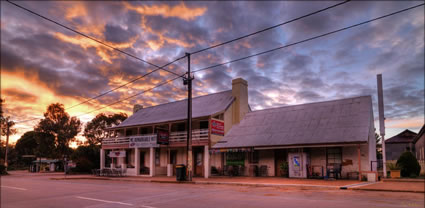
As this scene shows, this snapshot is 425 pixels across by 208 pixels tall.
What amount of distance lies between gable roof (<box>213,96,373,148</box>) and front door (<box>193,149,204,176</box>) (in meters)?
3.35

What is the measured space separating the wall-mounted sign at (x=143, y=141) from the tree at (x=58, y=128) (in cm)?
2330

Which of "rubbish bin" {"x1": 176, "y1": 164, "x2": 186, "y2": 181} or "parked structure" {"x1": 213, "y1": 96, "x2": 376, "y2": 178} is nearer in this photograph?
"parked structure" {"x1": 213, "y1": 96, "x2": 376, "y2": 178}

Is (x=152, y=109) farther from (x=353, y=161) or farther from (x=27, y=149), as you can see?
(x=27, y=149)

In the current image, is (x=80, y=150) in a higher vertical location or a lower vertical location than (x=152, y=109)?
lower

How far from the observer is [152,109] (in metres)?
41.0

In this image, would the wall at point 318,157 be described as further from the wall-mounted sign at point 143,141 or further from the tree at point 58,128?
the tree at point 58,128

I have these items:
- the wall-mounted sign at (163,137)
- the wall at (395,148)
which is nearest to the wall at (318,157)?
the wall-mounted sign at (163,137)

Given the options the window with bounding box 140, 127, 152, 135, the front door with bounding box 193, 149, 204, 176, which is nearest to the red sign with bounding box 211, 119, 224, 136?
the front door with bounding box 193, 149, 204, 176

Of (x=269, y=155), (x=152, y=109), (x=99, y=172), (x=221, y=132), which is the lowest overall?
(x=99, y=172)

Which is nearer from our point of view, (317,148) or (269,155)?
(317,148)

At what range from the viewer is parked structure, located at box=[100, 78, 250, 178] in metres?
28.1

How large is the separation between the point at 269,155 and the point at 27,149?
282 feet

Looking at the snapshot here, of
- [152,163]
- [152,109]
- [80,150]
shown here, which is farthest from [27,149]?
[152,163]

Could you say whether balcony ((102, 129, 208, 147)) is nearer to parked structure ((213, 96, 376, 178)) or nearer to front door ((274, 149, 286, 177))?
parked structure ((213, 96, 376, 178))
